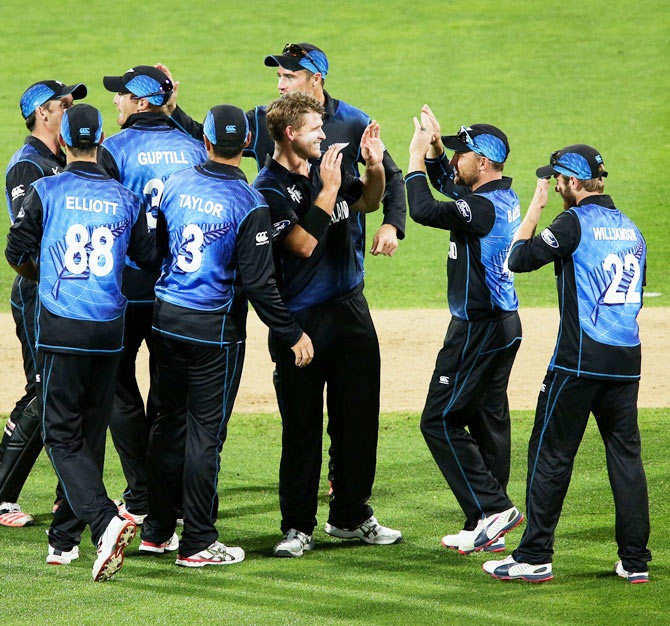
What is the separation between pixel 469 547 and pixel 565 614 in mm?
1039

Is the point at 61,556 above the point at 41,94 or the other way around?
the other way around

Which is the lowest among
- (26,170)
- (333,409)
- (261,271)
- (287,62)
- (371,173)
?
(333,409)

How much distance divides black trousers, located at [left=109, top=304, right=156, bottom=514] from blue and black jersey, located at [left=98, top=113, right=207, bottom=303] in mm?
152

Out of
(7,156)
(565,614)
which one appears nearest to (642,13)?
(7,156)

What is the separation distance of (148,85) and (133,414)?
170 centimetres

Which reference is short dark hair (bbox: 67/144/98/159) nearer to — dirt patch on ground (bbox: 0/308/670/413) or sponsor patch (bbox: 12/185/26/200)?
sponsor patch (bbox: 12/185/26/200)

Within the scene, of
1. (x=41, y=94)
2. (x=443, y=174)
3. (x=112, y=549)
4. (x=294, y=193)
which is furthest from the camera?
(x=443, y=174)

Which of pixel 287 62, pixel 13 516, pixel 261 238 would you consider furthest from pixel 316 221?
pixel 13 516

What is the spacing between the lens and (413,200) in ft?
20.5

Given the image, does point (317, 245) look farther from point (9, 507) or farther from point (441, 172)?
point (9, 507)

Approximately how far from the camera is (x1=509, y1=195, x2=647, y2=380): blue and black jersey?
18.2 feet

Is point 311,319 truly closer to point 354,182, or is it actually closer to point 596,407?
point 354,182

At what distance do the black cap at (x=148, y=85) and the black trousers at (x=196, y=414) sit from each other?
1.35 meters

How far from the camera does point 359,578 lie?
18.8ft
